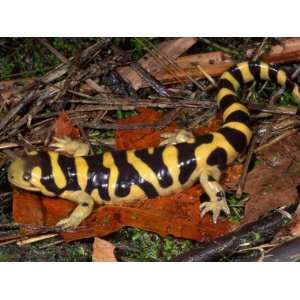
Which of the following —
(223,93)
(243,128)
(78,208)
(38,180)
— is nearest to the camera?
(78,208)

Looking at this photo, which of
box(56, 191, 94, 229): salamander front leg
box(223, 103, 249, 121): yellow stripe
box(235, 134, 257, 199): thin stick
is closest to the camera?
box(56, 191, 94, 229): salamander front leg

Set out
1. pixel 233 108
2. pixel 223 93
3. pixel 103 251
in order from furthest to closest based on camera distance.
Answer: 1. pixel 223 93
2. pixel 233 108
3. pixel 103 251

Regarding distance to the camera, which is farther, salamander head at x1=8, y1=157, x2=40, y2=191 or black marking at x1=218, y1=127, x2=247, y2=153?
black marking at x1=218, y1=127, x2=247, y2=153

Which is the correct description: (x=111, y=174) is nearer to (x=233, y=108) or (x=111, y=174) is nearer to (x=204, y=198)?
(x=204, y=198)

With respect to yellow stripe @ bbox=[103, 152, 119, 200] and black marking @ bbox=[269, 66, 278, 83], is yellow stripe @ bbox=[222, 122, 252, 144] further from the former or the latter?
yellow stripe @ bbox=[103, 152, 119, 200]

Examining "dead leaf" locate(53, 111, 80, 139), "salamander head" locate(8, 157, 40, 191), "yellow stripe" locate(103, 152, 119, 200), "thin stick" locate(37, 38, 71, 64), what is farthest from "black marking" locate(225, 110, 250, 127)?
"salamander head" locate(8, 157, 40, 191)

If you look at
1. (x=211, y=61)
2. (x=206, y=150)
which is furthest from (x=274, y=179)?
(x=211, y=61)
